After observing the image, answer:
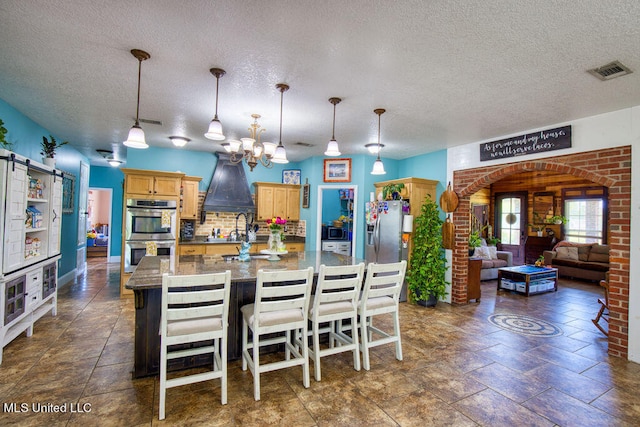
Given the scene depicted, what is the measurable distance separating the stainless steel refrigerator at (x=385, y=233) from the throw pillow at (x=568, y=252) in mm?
4899

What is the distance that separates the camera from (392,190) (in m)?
5.38

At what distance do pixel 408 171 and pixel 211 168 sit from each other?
390cm

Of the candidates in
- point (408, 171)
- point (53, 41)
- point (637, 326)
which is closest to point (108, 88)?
point (53, 41)

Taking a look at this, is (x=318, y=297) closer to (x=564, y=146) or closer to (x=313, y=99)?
(x=313, y=99)

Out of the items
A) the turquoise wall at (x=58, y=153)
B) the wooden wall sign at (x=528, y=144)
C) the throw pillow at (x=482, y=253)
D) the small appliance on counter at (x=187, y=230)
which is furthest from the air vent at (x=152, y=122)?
the throw pillow at (x=482, y=253)

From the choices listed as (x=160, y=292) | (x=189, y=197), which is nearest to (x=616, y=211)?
(x=160, y=292)

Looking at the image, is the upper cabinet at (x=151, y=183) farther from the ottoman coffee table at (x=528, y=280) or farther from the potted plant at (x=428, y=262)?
the ottoman coffee table at (x=528, y=280)

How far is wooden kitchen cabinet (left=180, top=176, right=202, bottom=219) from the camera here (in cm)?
564

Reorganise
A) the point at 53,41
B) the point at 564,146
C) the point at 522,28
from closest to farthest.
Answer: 1. the point at 522,28
2. the point at 53,41
3. the point at 564,146

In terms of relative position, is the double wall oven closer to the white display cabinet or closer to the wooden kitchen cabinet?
the wooden kitchen cabinet

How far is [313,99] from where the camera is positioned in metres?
Result: 3.25

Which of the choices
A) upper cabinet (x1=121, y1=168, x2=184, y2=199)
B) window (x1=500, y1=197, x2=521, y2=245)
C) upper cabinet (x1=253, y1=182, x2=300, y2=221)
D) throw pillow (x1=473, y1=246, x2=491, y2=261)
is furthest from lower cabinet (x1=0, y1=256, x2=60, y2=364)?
window (x1=500, y1=197, x2=521, y2=245)

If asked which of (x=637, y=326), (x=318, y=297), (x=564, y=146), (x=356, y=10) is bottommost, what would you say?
(x=637, y=326)

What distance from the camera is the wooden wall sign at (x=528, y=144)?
12.2ft
